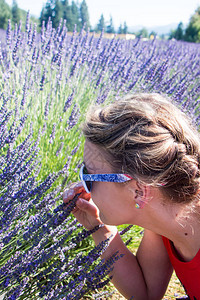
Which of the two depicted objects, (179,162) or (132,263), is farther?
(132,263)

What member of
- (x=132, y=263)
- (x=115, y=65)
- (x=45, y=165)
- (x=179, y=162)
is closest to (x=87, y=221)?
(x=132, y=263)

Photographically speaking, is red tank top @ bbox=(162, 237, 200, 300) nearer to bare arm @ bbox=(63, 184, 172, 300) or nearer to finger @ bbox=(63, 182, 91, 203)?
bare arm @ bbox=(63, 184, 172, 300)

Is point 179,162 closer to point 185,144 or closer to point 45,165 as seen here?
point 185,144

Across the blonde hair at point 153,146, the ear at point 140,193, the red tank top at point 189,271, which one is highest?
the blonde hair at point 153,146

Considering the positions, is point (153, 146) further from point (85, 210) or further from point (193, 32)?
point (193, 32)

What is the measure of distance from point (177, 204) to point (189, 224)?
15 centimetres

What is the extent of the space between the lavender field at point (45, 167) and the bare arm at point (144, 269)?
93mm

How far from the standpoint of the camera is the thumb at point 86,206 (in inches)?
57.1

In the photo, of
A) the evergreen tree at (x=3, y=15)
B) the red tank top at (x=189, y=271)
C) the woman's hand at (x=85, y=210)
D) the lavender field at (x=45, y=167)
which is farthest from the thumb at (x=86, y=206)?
the evergreen tree at (x=3, y=15)

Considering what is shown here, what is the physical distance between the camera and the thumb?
4.76 feet

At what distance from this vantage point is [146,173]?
3.97 ft

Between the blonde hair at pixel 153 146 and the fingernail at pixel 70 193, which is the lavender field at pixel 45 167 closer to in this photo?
the fingernail at pixel 70 193

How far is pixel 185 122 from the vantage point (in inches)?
52.0

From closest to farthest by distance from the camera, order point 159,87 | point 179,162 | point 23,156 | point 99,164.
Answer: point 179,162 → point 99,164 → point 23,156 → point 159,87
